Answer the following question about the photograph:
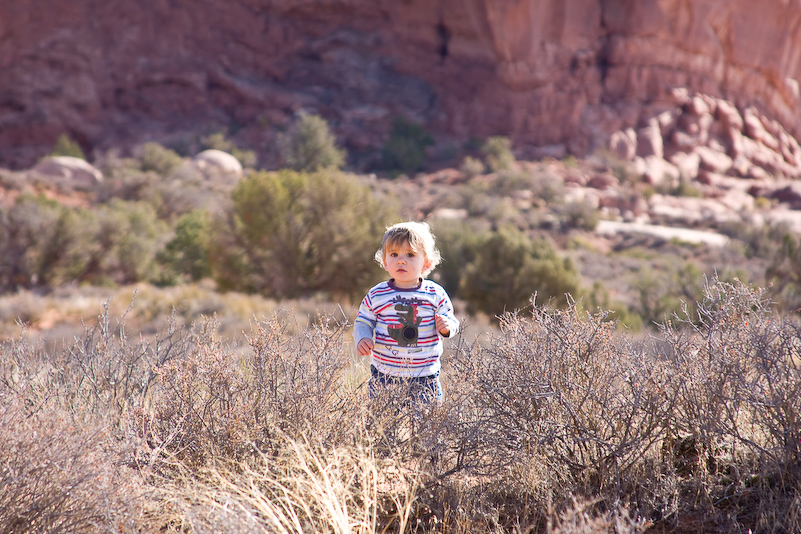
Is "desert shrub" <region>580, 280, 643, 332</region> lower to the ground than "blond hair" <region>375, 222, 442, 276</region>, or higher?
higher

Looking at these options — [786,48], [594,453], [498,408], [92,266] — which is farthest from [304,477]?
[786,48]

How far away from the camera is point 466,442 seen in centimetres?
230

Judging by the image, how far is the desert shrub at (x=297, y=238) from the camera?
12414mm

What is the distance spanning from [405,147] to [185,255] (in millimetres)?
19864

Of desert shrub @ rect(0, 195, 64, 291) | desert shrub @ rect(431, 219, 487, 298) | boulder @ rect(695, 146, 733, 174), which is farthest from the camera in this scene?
boulder @ rect(695, 146, 733, 174)

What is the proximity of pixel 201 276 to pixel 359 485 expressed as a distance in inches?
581

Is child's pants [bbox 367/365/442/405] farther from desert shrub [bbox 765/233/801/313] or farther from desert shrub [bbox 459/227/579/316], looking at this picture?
desert shrub [bbox 765/233/801/313]

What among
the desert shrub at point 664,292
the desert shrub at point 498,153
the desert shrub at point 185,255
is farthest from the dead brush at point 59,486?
the desert shrub at point 498,153

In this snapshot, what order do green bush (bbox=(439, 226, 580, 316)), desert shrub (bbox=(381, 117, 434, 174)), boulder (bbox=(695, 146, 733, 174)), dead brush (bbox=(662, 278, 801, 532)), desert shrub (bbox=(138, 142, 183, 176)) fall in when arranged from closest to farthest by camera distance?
1. dead brush (bbox=(662, 278, 801, 532))
2. green bush (bbox=(439, 226, 580, 316))
3. desert shrub (bbox=(138, 142, 183, 176))
4. boulder (bbox=(695, 146, 733, 174))
5. desert shrub (bbox=(381, 117, 434, 174))

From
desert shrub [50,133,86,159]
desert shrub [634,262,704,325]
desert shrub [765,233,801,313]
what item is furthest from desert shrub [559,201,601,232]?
desert shrub [50,133,86,159]

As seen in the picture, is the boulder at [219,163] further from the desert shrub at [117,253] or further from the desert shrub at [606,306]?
the desert shrub at [606,306]

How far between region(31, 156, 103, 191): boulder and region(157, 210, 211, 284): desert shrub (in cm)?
1279

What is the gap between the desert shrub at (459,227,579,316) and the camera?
11820mm

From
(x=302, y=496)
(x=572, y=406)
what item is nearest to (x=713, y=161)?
(x=572, y=406)
